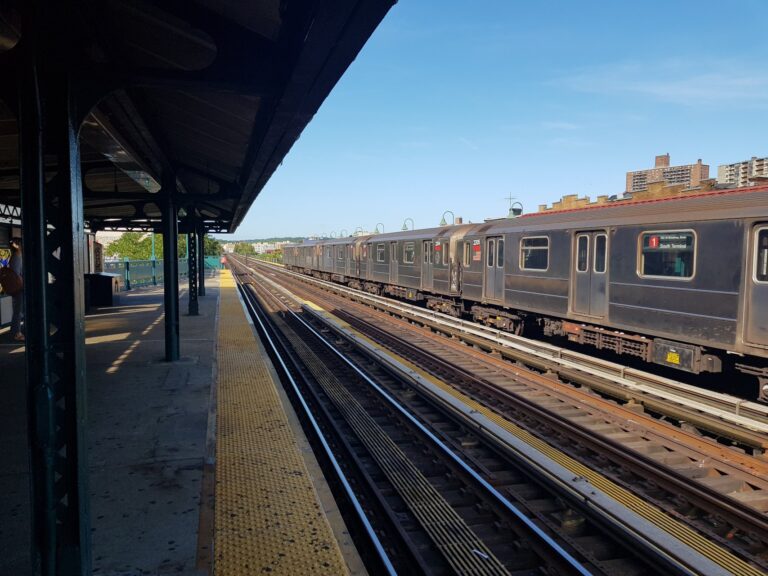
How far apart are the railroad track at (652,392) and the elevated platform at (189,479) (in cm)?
507

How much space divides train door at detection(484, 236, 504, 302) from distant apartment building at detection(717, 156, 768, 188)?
18.8ft

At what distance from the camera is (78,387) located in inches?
131

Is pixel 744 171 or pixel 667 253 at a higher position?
pixel 744 171

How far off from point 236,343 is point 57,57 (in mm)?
10941

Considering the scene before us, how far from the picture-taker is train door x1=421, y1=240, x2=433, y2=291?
63.4 ft

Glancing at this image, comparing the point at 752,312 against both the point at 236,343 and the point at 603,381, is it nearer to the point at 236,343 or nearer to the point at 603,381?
the point at 603,381

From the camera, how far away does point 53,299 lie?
331 cm

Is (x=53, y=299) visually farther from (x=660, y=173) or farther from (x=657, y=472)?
(x=660, y=173)

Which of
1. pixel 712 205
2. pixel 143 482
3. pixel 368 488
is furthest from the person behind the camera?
pixel 712 205

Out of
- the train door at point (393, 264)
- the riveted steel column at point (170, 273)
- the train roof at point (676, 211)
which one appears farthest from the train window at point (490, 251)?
the train door at point (393, 264)

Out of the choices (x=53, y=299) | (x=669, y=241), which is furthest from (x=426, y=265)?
(x=53, y=299)

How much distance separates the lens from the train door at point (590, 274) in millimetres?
10336

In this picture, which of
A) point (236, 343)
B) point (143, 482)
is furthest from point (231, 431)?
point (236, 343)

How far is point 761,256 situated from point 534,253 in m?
5.46
